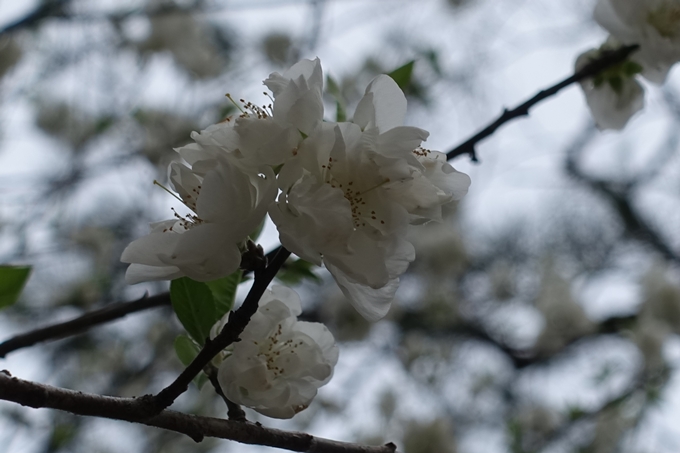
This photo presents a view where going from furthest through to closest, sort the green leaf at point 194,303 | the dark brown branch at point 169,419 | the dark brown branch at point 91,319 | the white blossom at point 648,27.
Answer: the white blossom at point 648,27, the dark brown branch at point 91,319, the green leaf at point 194,303, the dark brown branch at point 169,419

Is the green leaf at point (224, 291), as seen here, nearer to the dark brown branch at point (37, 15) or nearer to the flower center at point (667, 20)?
the flower center at point (667, 20)

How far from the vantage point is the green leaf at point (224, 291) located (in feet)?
1.50


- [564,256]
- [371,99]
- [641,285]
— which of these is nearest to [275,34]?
[564,256]

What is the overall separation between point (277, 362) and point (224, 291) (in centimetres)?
8

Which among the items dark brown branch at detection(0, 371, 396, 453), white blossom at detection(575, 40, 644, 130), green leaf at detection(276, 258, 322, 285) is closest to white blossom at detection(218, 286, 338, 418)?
dark brown branch at detection(0, 371, 396, 453)

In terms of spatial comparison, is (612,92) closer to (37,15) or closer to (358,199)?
(358,199)

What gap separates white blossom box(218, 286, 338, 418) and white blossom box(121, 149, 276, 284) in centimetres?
8

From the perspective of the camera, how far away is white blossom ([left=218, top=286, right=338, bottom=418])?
0.40m

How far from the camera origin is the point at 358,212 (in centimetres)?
36

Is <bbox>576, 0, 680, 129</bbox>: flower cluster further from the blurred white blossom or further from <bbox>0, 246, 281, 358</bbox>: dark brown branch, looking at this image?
the blurred white blossom

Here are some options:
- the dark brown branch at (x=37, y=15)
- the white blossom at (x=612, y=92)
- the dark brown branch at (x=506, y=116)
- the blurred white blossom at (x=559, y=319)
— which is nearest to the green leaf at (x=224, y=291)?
the dark brown branch at (x=506, y=116)

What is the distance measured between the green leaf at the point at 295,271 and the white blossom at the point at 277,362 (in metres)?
0.25

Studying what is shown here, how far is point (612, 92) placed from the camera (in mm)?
762

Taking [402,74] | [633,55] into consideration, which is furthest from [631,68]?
[402,74]
